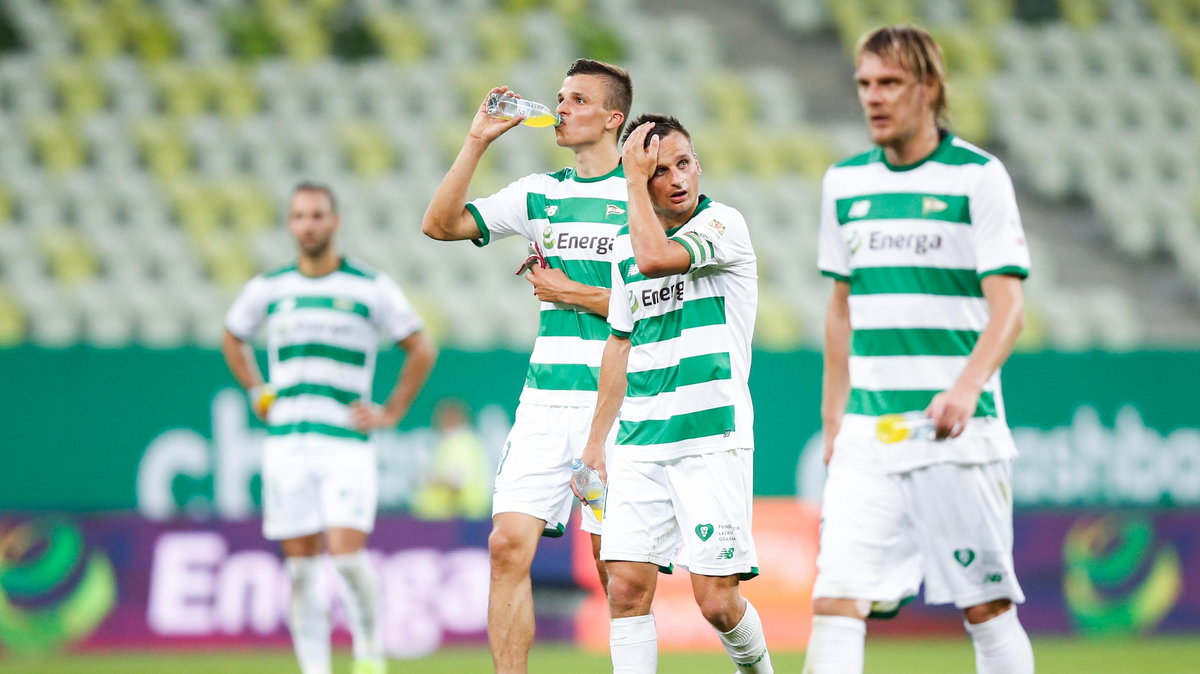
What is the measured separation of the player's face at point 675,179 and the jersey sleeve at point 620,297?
0.20 m

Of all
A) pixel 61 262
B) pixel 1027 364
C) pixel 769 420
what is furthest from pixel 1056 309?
pixel 61 262

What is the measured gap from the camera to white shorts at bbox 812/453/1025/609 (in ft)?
15.7

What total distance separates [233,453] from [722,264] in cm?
737

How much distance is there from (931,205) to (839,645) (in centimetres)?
143

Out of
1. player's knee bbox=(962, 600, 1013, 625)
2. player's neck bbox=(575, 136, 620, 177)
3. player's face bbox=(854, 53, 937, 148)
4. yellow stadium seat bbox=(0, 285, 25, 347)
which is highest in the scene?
yellow stadium seat bbox=(0, 285, 25, 347)

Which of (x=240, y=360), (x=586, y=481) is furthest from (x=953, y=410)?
(x=240, y=360)

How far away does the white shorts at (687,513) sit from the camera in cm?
547

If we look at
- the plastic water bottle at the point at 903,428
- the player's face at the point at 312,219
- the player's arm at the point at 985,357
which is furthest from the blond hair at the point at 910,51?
the player's face at the point at 312,219

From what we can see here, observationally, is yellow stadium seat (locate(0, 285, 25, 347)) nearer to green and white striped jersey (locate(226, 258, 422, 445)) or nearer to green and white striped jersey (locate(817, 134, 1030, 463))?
green and white striped jersey (locate(226, 258, 422, 445))

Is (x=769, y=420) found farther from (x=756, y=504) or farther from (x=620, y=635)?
(x=620, y=635)

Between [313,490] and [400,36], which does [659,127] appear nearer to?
[313,490]

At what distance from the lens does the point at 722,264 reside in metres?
5.52

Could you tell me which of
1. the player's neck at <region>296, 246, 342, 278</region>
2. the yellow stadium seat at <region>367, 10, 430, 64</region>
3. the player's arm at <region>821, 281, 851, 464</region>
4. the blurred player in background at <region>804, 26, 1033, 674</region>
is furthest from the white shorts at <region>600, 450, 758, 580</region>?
the yellow stadium seat at <region>367, 10, 430, 64</region>

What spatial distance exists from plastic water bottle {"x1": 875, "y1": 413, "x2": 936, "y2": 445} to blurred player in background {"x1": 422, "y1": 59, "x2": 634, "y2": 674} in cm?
165
